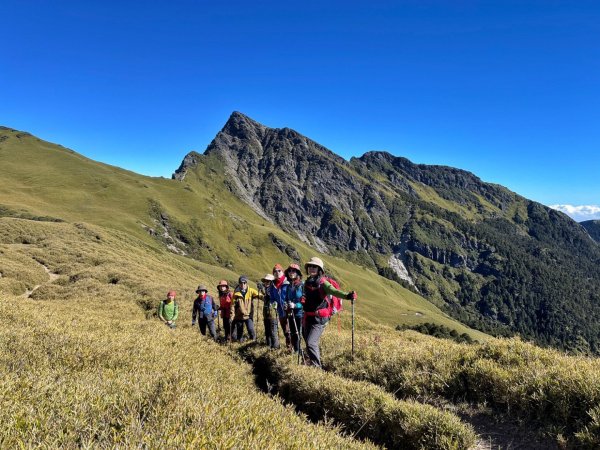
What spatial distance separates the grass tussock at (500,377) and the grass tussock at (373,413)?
524mm

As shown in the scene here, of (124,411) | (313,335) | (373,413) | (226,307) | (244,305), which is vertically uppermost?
(124,411)

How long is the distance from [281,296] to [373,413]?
25.8ft

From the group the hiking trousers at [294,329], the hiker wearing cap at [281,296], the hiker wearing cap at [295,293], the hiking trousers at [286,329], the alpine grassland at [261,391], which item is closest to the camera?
the alpine grassland at [261,391]

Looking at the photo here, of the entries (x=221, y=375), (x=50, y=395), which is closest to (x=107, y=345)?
(x=221, y=375)

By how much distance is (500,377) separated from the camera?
755cm

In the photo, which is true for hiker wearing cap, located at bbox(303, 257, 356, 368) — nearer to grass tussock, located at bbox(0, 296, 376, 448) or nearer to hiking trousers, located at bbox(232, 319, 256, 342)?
grass tussock, located at bbox(0, 296, 376, 448)

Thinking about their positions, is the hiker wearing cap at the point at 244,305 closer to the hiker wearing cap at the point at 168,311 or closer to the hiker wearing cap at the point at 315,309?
the hiker wearing cap at the point at 168,311

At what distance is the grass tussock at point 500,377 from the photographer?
242 inches

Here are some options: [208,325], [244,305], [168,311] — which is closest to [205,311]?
[208,325]

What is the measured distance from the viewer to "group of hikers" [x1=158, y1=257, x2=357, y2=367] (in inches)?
414

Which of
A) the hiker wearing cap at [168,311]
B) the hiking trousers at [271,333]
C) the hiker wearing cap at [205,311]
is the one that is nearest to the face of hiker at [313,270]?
the hiking trousers at [271,333]

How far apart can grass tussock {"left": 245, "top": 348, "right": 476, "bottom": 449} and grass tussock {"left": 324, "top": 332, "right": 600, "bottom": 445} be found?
1.72 ft

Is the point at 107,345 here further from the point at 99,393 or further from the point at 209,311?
the point at 209,311

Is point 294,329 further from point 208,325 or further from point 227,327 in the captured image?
point 208,325
